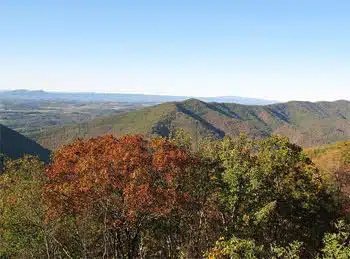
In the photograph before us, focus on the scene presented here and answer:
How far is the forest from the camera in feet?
101

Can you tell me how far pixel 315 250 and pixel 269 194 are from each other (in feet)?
43.9

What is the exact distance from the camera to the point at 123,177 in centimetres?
3075

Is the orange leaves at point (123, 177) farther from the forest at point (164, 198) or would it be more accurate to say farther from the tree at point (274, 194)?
the tree at point (274, 194)

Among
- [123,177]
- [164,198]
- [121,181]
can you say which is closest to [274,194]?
[164,198]

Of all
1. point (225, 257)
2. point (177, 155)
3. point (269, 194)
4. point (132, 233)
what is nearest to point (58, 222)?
point (132, 233)

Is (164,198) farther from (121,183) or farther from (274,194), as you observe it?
(274,194)

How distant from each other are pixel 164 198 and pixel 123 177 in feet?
11.3

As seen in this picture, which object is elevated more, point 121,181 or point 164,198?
point 121,181

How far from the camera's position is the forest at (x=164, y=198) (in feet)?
101

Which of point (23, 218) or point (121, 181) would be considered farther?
point (23, 218)

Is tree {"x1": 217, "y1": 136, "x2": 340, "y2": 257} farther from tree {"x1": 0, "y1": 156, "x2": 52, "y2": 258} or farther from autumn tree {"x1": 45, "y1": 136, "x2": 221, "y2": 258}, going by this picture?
tree {"x1": 0, "y1": 156, "x2": 52, "y2": 258}

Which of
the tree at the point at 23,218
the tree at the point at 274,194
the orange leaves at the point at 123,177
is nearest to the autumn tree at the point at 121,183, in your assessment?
the orange leaves at the point at 123,177

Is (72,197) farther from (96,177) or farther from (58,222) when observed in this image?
(58,222)

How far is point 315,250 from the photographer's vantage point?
4812 cm
